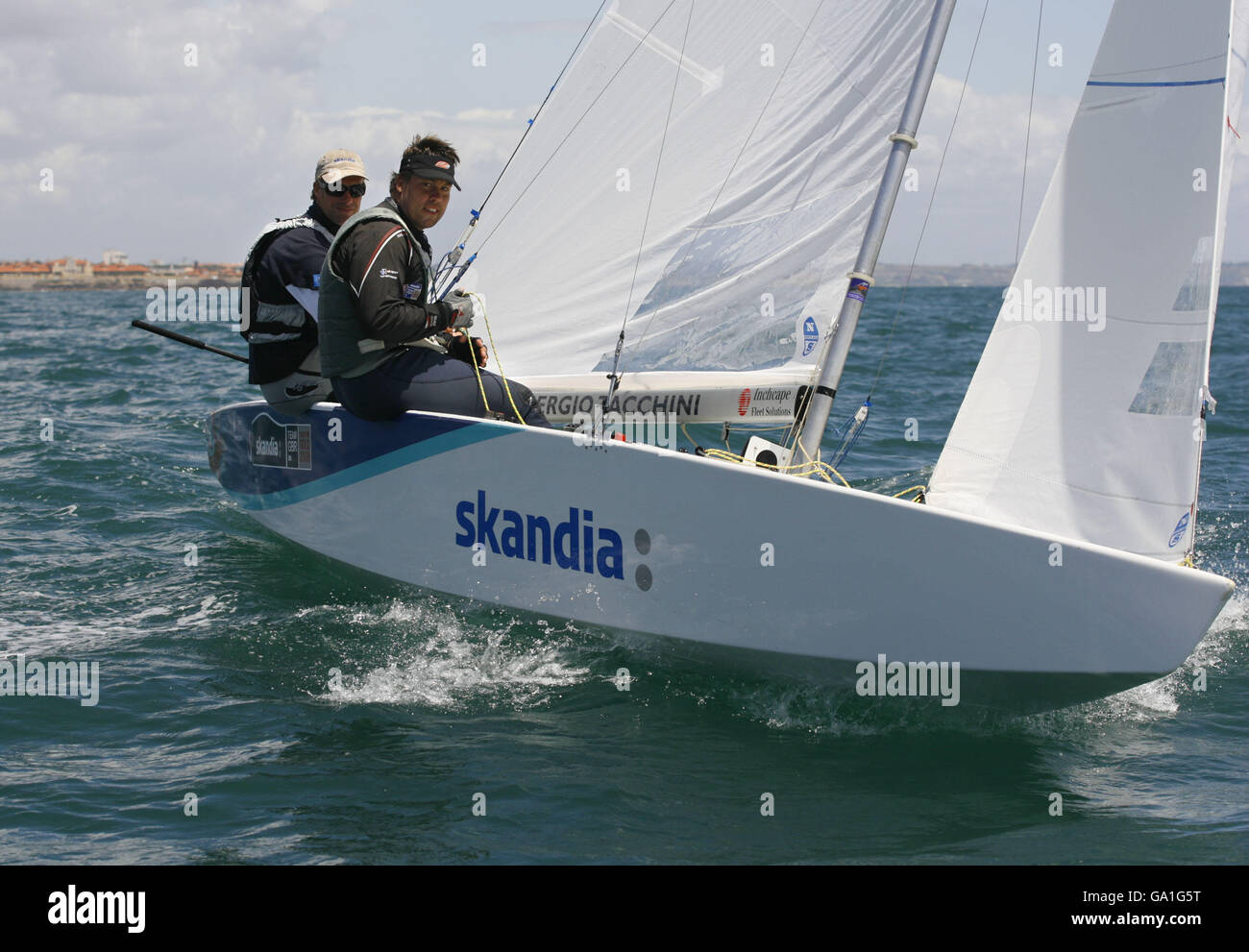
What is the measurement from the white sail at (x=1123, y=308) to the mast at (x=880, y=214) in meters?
0.54

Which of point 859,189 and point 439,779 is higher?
point 859,189

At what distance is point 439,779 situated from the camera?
3.31m

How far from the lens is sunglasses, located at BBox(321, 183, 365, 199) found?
15.2 feet

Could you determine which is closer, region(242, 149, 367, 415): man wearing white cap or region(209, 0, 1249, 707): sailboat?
region(209, 0, 1249, 707): sailboat

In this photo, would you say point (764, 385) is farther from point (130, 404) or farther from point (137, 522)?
point (130, 404)

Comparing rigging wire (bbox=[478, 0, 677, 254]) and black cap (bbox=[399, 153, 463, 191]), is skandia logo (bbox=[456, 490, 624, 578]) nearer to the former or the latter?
black cap (bbox=[399, 153, 463, 191])

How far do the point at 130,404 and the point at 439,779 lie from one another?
8.19 metres

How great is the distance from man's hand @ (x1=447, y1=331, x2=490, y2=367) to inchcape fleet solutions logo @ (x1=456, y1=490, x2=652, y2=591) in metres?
0.62

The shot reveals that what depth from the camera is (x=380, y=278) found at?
3.98 meters
